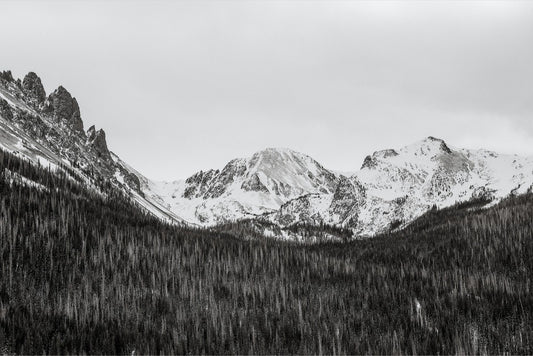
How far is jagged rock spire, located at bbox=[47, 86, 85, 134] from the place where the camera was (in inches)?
6613

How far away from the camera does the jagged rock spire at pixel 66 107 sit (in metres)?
168

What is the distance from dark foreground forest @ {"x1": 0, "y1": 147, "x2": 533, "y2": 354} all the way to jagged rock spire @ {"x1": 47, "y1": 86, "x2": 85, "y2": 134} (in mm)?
179389

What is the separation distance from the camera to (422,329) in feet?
13.4

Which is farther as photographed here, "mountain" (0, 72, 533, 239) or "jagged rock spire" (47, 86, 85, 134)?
"jagged rock spire" (47, 86, 85, 134)

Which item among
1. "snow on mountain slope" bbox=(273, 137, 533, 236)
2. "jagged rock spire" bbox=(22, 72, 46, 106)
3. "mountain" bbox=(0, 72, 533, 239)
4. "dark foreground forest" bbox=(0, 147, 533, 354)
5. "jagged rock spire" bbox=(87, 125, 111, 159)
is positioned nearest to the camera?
"dark foreground forest" bbox=(0, 147, 533, 354)

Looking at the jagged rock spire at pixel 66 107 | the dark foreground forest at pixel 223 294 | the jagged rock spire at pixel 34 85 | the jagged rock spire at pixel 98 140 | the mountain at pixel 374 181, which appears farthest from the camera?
the jagged rock spire at pixel 98 140

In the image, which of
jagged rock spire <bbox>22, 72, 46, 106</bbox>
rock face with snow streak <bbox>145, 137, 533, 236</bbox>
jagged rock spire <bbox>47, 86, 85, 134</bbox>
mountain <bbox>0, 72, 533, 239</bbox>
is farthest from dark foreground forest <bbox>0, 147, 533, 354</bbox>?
jagged rock spire <bbox>47, 86, 85, 134</bbox>

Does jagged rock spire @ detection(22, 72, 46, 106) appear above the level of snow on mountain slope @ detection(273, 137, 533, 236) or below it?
above

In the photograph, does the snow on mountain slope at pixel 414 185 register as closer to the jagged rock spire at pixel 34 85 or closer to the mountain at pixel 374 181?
the mountain at pixel 374 181

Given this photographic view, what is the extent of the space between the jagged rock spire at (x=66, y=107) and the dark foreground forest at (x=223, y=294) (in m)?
179

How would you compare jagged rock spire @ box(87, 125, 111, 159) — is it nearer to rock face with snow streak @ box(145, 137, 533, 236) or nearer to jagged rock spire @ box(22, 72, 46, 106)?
jagged rock spire @ box(22, 72, 46, 106)

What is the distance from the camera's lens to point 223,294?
17.6ft

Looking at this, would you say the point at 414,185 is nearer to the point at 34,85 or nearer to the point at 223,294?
the point at 223,294

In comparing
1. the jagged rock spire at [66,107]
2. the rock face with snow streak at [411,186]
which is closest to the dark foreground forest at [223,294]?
the rock face with snow streak at [411,186]
